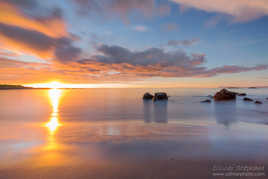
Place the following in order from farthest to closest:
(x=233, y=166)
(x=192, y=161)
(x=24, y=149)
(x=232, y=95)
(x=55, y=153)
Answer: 1. (x=232, y=95)
2. (x=24, y=149)
3. (x=55, y=153)
4. (x=192, y=161)
5. (x=233, y=166)

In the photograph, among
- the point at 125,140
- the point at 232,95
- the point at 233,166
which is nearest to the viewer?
the point at 233,166

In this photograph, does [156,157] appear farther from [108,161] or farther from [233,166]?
[233,166]

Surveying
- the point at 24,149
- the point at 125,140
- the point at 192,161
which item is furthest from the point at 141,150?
the point at 24,149

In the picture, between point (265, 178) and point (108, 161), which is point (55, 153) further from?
point (265, 178)

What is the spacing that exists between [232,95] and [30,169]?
3568cm

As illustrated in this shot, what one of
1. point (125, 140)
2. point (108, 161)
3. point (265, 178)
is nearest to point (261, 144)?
point (265, 178)

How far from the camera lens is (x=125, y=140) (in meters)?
6.05

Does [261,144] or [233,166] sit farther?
[261,144]

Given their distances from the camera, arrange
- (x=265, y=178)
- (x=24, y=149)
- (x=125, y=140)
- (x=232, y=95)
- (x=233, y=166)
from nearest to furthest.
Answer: (x=265, y=178) < (x=233, y=166) < (x=24, y=149) < (x=125, y=140) < (x=232, y=95)

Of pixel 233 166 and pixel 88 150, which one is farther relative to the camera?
pixel 88 150

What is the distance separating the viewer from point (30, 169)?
A: 12.7 ft

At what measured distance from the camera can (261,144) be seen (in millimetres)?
5434

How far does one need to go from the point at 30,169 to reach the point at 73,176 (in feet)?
5.32

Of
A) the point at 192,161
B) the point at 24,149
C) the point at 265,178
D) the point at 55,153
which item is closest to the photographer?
the point at 265,178
